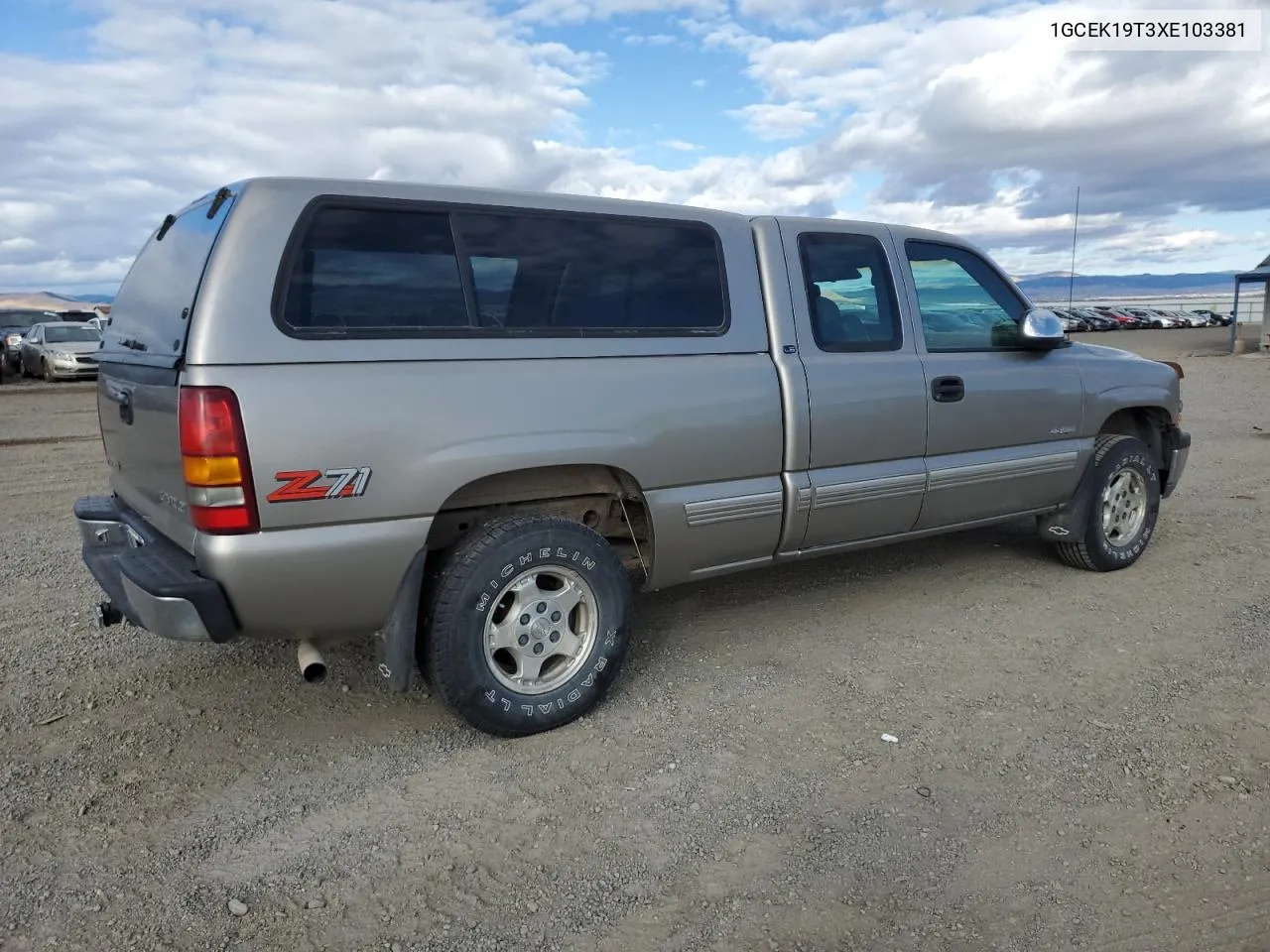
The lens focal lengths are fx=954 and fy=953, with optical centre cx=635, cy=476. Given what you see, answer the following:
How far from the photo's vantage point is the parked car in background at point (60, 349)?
66.7 ft

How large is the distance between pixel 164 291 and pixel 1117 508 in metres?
4.96

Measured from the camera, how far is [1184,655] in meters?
4.20

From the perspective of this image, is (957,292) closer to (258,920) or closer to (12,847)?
(258,920)

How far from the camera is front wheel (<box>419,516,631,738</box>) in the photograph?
328cm

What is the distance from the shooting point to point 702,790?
3.13m

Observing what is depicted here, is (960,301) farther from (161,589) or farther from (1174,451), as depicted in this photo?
(161,589)

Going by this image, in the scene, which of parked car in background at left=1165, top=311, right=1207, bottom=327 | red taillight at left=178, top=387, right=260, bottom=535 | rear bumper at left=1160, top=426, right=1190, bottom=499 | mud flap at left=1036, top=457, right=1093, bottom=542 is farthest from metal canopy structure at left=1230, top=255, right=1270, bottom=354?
parked car in background at left=1165, top=311, right=1207, bottom=327

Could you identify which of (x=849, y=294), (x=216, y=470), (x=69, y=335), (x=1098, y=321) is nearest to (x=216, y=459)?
(x=216, y=470)

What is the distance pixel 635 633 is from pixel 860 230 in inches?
85.1

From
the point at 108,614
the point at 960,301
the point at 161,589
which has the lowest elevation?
the point at 108,614

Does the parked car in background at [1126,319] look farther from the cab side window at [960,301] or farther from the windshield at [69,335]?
the cab side window at [960,301]

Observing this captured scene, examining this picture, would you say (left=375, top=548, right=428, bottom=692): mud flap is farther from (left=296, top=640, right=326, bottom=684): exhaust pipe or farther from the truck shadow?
the truck shadow

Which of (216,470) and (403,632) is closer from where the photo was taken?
(216,470)

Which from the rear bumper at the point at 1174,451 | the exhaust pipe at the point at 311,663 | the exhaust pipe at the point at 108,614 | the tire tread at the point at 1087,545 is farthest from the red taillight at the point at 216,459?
the rear bumper at the point at 1174,451
